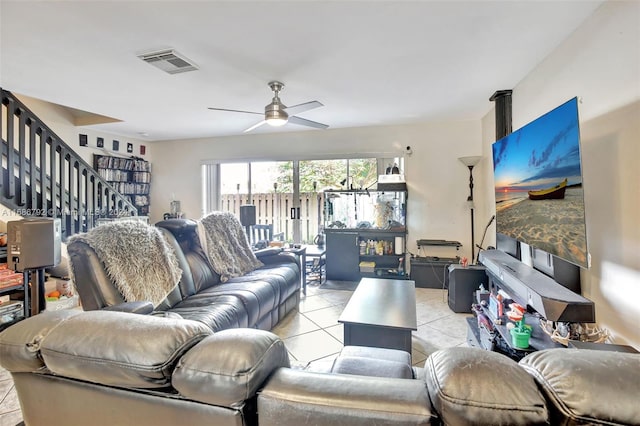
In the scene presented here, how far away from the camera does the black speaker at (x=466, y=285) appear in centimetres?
325

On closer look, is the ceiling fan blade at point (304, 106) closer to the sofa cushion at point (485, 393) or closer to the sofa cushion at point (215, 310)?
the sofa cushion at point (215, 310)

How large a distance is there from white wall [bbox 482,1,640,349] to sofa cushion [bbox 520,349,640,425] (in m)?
1.46

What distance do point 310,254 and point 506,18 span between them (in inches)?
127

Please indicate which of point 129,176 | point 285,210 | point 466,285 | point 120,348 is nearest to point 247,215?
point 285,210

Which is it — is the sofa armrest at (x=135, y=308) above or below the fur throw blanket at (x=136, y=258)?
below

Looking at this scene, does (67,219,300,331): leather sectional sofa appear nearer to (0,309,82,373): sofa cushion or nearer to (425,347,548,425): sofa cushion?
(0,309,82,373): sofa cushion

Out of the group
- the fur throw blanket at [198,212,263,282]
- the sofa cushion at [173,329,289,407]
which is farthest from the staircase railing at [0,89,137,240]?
the sofa cushion at [173,329,289,407]

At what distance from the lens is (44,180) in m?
3.50

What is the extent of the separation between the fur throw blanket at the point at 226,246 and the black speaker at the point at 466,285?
2.19m

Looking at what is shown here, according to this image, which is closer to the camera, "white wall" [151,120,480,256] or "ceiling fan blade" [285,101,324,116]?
"ceiling fan blade" [285,101,324,116]

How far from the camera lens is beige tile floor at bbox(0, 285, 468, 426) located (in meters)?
2.01

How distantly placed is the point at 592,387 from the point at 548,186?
5.53ft

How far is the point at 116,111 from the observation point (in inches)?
155

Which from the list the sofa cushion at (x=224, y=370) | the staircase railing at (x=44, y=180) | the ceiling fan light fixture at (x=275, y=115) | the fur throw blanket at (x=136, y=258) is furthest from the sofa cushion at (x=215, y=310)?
the staircase railing at (x=44, y=180)
